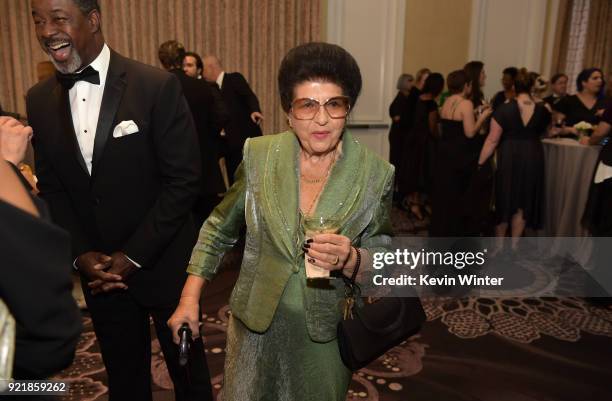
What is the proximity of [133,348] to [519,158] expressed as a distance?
3.81 m

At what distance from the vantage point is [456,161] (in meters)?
4.78

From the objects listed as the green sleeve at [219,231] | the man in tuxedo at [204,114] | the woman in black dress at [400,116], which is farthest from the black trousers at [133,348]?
the woman in black dress at [400,116]

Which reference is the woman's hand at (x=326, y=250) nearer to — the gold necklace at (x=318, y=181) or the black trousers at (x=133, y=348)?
the gold necklace at (x=318, y=181)

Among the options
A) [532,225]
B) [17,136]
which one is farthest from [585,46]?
[17,136]

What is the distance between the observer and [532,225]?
4.98 m

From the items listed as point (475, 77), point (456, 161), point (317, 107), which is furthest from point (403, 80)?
point (317, 107)

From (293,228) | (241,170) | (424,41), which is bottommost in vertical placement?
(293,228)

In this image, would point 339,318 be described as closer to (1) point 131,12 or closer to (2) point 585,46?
(1) point 131,12

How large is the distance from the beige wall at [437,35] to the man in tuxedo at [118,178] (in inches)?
241

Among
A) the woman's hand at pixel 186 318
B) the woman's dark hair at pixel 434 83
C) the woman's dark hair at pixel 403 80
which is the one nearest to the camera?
the woman's hand at pixel 186 318

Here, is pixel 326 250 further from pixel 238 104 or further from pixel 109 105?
pixel 238 104

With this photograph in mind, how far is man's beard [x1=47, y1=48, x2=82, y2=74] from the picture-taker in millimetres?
1761

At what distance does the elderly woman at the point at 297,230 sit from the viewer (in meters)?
1.47

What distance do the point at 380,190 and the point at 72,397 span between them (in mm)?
2110
